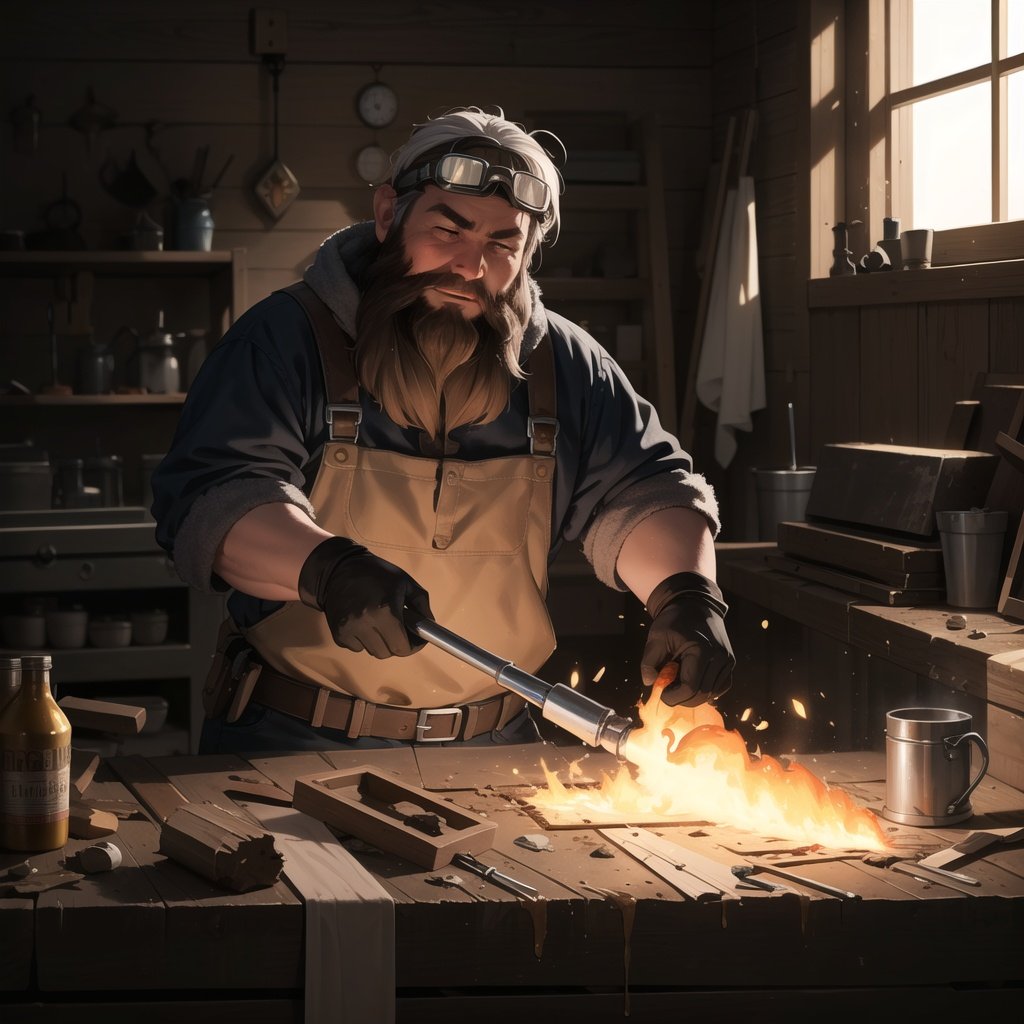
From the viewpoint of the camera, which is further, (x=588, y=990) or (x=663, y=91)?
(x=663, y=91)

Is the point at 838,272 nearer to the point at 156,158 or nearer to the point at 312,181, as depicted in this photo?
the point at 312,181

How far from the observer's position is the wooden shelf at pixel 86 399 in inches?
183

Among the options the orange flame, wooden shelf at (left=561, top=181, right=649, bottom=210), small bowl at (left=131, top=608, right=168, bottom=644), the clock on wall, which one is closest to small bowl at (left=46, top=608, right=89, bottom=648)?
small bowl at (left=131, top=608, right=168, bottom=644)

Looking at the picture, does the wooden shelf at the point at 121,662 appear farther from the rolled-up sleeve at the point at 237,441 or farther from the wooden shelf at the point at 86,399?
the rolled-up sleeve at the point at 237,441

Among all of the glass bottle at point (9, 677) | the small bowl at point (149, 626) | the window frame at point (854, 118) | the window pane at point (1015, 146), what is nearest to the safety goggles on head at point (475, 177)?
the glass bottle at point (9, 677)

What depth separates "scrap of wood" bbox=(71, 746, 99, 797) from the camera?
1.95 meters

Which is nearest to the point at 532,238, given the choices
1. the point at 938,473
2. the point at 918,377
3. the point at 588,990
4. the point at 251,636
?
the point at 251,636

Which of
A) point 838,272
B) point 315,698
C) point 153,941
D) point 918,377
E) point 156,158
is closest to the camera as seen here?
point 153,941

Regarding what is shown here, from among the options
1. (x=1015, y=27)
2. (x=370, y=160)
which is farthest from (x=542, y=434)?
(x=370, y=160)

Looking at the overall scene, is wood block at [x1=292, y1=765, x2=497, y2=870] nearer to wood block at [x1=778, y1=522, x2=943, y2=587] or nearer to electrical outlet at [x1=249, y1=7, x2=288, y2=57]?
wood block at [x1=778, y1=522, x2=943, y2=587]

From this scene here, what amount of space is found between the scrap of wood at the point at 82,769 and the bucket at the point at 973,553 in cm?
163

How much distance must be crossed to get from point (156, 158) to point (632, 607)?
7.39ft

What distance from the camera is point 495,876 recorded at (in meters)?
1.61

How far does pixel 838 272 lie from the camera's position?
4039 mm
